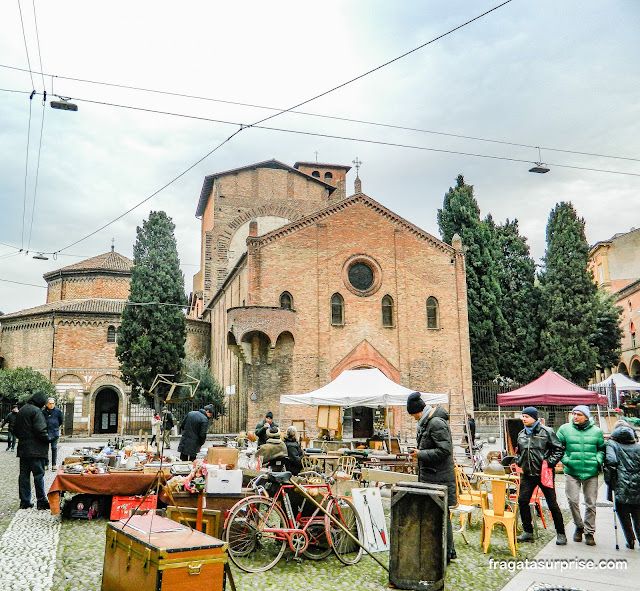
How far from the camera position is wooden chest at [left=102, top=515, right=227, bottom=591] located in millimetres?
4236

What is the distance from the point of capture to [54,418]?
12.9 metres

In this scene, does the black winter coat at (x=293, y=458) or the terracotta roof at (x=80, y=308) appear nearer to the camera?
the black winter coat at (x=293, y=458)

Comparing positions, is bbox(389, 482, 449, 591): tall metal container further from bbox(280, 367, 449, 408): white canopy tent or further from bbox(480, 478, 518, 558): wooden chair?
bbox(280, 367, 449, 408): white canopy tent

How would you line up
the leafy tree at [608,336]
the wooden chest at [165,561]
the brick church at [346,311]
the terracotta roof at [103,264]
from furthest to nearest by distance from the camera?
the terracotta roof at [103,264], the leafy tree at [608,336], the brick church at [346,311], the wooden chest at [165,561]

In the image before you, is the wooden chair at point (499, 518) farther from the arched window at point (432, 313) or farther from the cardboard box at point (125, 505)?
the arched window at point (432, 313)

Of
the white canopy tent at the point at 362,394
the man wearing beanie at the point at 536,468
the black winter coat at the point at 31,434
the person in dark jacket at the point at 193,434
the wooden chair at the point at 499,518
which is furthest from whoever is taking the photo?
the white canopy tent at the point at 362,394

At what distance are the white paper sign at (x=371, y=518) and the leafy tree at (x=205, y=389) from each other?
19.8 meters

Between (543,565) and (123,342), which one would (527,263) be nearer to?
(123,342)

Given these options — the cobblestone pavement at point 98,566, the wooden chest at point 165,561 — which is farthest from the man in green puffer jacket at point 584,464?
the wooden chest at point 165,561

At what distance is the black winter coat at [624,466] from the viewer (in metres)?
6.52

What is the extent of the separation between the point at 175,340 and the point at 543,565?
22917 millimetres

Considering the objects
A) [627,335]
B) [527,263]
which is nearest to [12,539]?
[527,263]

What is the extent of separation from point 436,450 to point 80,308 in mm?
30070

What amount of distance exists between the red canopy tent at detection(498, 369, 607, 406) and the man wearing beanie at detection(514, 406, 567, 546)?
7.05 metres
